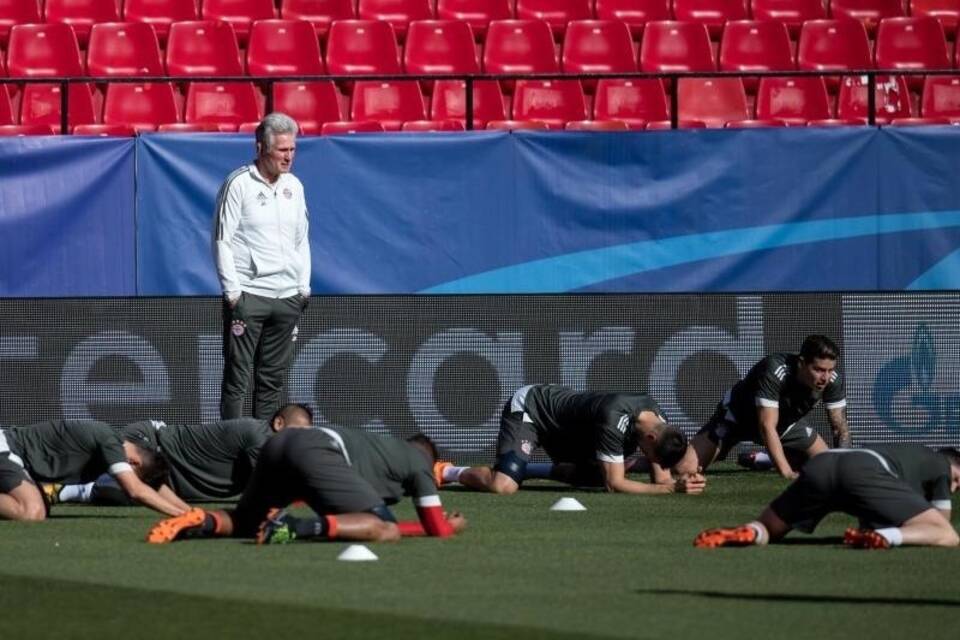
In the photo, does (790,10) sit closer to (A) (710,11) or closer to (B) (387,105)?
(A) (710,11)

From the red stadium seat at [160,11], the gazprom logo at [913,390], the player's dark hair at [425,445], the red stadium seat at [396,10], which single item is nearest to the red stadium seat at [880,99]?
the gazprom logo at [913,390]

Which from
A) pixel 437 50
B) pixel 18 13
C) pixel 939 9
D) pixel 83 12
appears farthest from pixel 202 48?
pixel 939 9

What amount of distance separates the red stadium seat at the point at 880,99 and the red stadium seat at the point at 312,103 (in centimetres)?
503

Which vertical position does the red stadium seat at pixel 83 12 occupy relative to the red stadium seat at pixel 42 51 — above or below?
above

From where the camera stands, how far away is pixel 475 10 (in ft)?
69.1

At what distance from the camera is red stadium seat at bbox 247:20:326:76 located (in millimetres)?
19969

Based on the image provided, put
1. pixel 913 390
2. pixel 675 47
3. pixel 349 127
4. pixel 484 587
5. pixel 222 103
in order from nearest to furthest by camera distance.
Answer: pixel 484 587 < pixel 913 390 < pixel 349 127 < pixel 222 103 < pixel 675 47

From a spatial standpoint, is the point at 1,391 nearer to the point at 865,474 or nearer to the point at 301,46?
the point at 301,46

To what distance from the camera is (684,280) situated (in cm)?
1680

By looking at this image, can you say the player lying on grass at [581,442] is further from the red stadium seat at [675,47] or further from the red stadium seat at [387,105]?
the red stadium seat at [675,47]

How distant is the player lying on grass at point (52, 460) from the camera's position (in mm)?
12164

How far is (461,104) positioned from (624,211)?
3.19m

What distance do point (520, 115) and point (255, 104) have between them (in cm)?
256

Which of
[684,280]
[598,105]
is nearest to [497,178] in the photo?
[684,280]
